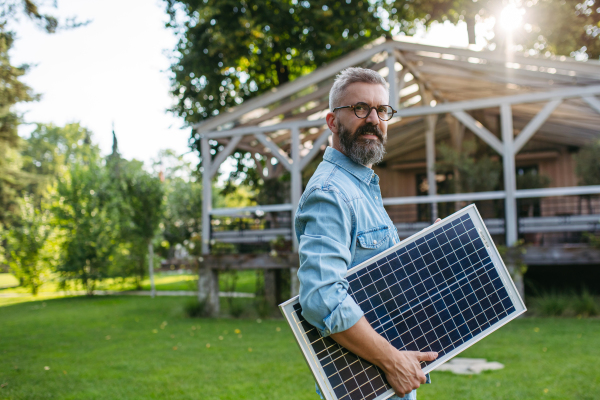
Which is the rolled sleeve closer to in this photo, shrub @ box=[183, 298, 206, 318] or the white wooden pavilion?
the white wooden pavilion

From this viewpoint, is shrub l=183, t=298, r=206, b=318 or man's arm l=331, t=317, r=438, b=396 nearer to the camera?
man's arm l=331, t=317, r=438, b=396

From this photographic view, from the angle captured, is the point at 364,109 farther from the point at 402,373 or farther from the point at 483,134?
the point at 483,134

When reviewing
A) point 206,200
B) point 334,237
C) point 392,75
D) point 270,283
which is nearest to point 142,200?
point 206,200

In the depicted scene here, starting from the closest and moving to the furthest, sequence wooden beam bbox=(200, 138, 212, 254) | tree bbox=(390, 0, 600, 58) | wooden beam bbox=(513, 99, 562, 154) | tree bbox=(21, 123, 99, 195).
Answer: wooden beam bbox=(513, 99, 562, 154) → wooden beam bbox=(200, 138, 212, 254) → tree bbox=(390, 0, 600, 58) → tree bbox=(21, 123, 99, 195)

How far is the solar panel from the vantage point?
1702 mm

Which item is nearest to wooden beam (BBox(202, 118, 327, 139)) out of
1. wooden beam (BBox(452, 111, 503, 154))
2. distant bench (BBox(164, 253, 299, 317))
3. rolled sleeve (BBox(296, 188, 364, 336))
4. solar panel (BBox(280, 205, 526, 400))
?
distant bench (BBox(164, 253, 299, 317))

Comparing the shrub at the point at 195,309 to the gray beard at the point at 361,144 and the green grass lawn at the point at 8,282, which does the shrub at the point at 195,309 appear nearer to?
the gray beard at the point at 361,144

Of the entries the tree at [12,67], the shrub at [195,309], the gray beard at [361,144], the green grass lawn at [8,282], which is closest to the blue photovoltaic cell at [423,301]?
the gray beard at [361,144]

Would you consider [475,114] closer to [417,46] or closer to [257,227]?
[417,46]

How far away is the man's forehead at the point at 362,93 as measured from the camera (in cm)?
189

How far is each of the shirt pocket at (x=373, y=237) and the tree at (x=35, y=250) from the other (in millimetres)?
21092

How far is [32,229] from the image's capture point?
21.3 meters

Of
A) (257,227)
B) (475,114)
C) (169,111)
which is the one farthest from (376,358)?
(169,111)

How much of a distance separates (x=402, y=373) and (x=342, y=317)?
0.33 m
